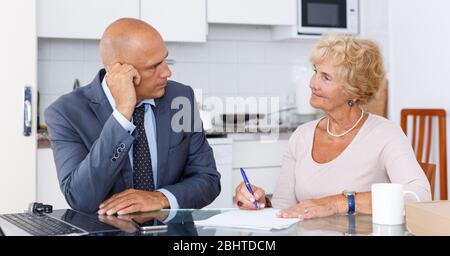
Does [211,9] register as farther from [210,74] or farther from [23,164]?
[23,164]

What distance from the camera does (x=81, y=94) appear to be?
77.2 inches

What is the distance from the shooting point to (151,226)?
1373mm

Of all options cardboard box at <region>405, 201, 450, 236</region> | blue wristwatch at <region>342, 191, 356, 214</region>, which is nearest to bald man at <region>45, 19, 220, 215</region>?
blue wristwatch at <region>342, 191, 356, 214</region>

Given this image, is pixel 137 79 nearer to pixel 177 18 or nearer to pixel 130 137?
pixel 130 137

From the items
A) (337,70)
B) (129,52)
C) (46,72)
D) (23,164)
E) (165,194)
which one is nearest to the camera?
(165,194)

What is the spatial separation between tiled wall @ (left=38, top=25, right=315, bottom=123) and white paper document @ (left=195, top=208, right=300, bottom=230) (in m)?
2.53

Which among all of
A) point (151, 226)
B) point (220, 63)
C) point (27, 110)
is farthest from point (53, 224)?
point (220, 63)

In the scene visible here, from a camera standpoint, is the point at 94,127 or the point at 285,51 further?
the point at 285,51

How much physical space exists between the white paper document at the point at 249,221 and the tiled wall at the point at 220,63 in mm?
2527

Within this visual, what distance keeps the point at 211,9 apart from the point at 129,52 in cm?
203

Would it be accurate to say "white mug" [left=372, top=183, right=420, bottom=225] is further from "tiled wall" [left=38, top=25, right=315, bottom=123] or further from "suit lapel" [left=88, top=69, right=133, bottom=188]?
"tiled wall" [left=38, top=25, right=315, bottom=123]
